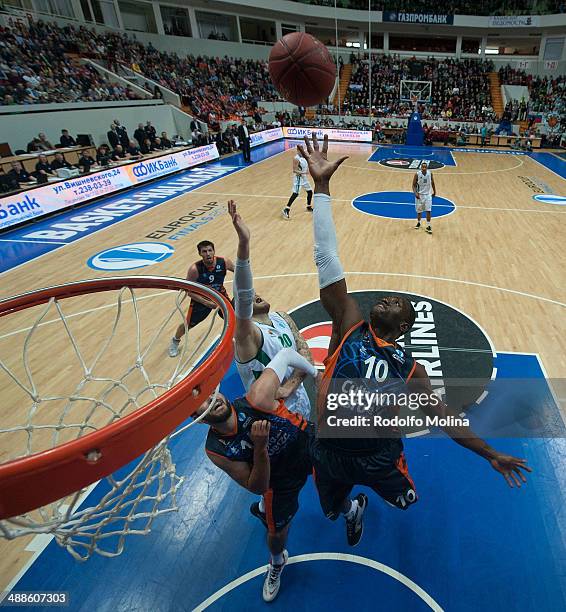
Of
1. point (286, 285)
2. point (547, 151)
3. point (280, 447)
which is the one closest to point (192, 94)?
point (547, 151)

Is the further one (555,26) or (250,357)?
(555,26)

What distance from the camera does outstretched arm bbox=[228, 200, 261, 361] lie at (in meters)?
2.38

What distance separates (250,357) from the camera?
2.72m

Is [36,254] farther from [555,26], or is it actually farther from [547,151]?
[555,26]

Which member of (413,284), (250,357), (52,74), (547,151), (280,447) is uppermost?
(52,74)

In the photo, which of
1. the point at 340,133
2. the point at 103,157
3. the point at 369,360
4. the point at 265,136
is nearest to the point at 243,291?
the point at 369,360

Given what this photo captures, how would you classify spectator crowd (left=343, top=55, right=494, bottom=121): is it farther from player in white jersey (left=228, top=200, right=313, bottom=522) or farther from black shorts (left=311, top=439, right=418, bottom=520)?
black shorts (left=311, top=439, right=418, bottom=520)

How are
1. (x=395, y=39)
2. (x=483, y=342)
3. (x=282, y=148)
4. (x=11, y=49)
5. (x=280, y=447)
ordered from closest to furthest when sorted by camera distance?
(x=280, y=447) → (x=483, y=342) → (x=11, y=49) → (x=282, y=148) → (x=395, y=39)

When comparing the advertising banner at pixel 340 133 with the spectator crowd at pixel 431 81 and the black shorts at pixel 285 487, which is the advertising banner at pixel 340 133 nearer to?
the spectator crowd at pixel 431 81

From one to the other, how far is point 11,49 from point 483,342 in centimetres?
2265

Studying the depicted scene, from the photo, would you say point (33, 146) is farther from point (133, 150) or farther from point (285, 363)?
point (285, 363)

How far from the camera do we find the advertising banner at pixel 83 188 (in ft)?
34.3

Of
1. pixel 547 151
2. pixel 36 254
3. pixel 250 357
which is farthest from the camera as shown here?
pixel 547 151

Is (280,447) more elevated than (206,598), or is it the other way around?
(280,447)
